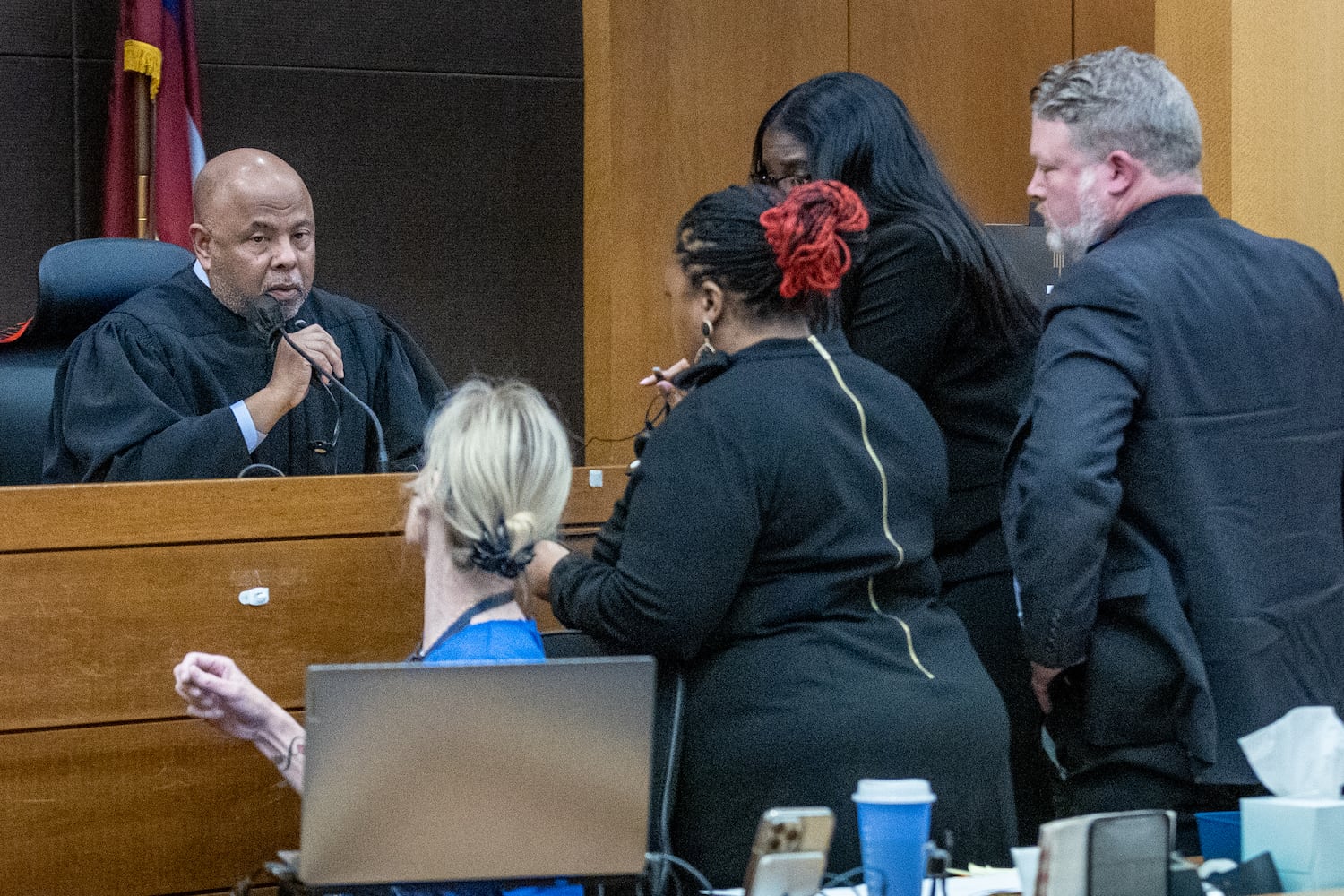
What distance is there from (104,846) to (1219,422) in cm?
151

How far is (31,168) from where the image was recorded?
4.69 metres

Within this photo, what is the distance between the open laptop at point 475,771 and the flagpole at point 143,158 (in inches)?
137

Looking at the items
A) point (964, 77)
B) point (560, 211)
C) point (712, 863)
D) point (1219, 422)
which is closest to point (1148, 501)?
point (1219, 422)

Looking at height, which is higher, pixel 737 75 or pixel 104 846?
pixel 737 75

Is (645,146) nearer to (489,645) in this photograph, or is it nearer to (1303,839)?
(489,645)

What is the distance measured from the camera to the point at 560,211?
5324mm

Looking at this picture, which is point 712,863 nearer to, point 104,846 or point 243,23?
point 104,846

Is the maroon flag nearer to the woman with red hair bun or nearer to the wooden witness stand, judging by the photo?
the wooden witness stand

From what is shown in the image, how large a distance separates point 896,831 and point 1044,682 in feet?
2.08

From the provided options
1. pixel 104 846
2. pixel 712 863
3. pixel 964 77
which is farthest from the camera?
pixel 964 77

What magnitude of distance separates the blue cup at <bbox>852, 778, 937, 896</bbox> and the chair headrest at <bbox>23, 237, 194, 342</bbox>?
239cm

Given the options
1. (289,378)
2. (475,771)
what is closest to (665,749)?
(475,771)

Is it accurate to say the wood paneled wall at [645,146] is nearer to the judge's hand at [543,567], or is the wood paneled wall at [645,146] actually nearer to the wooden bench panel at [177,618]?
the wooden bench panel at [177,618]

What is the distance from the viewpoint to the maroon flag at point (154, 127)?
4559mm
